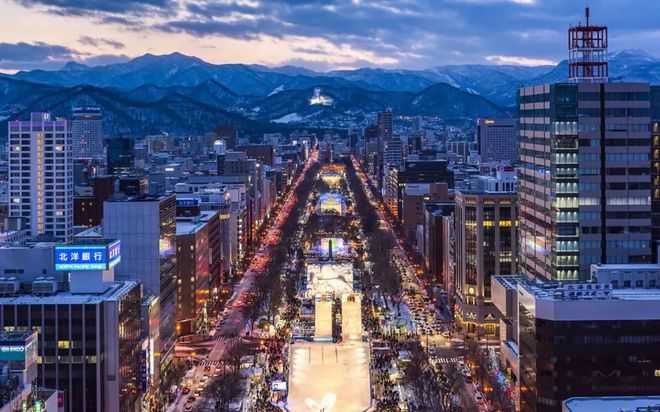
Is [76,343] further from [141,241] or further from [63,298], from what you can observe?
[141,241]

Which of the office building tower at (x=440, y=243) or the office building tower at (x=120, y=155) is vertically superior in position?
the office building tower at (x=120, y=155)

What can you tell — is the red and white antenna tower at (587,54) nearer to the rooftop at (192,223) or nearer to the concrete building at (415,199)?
the rooftop at (192,223)

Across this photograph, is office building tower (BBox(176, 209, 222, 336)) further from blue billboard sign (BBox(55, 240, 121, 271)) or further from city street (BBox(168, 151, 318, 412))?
blue billboard sign (BBox(55, 240, 121, 271))

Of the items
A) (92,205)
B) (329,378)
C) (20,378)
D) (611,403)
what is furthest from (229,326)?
(92,205)

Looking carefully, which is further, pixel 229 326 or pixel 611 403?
pixel 229 326

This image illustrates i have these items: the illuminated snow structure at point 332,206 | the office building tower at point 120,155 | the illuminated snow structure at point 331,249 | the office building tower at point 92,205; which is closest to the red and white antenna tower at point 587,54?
the illuminated snow structure at point 331,249

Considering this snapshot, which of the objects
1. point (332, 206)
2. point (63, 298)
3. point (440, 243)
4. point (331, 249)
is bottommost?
point (331, 249)
